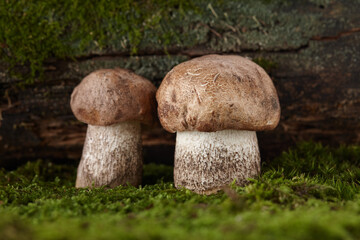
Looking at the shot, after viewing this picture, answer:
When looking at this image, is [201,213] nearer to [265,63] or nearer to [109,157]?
[109,157]

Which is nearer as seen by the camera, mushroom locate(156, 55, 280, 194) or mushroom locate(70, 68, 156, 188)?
mushroom locate(156, 55, 280, 194)

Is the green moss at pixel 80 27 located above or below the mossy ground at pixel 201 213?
above

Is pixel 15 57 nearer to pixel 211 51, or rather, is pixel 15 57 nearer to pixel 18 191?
pixel 18 191

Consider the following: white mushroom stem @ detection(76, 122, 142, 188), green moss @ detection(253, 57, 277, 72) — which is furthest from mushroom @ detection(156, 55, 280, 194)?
green moss @ detection(253, 57, 277, 72)

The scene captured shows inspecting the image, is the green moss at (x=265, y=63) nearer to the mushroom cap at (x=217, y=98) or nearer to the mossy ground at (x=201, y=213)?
the mushroom cap at (x=217, y=98)

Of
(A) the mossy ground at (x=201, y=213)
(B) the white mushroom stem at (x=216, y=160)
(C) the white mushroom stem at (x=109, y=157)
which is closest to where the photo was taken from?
(A) the mossy ground at (x=201, y=213)

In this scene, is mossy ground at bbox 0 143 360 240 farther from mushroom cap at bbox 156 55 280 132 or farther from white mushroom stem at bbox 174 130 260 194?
mushroom cap at bbox 156 55 280 132

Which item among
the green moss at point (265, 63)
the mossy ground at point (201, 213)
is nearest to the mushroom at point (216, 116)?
the mossy ground at point (201, 213)
